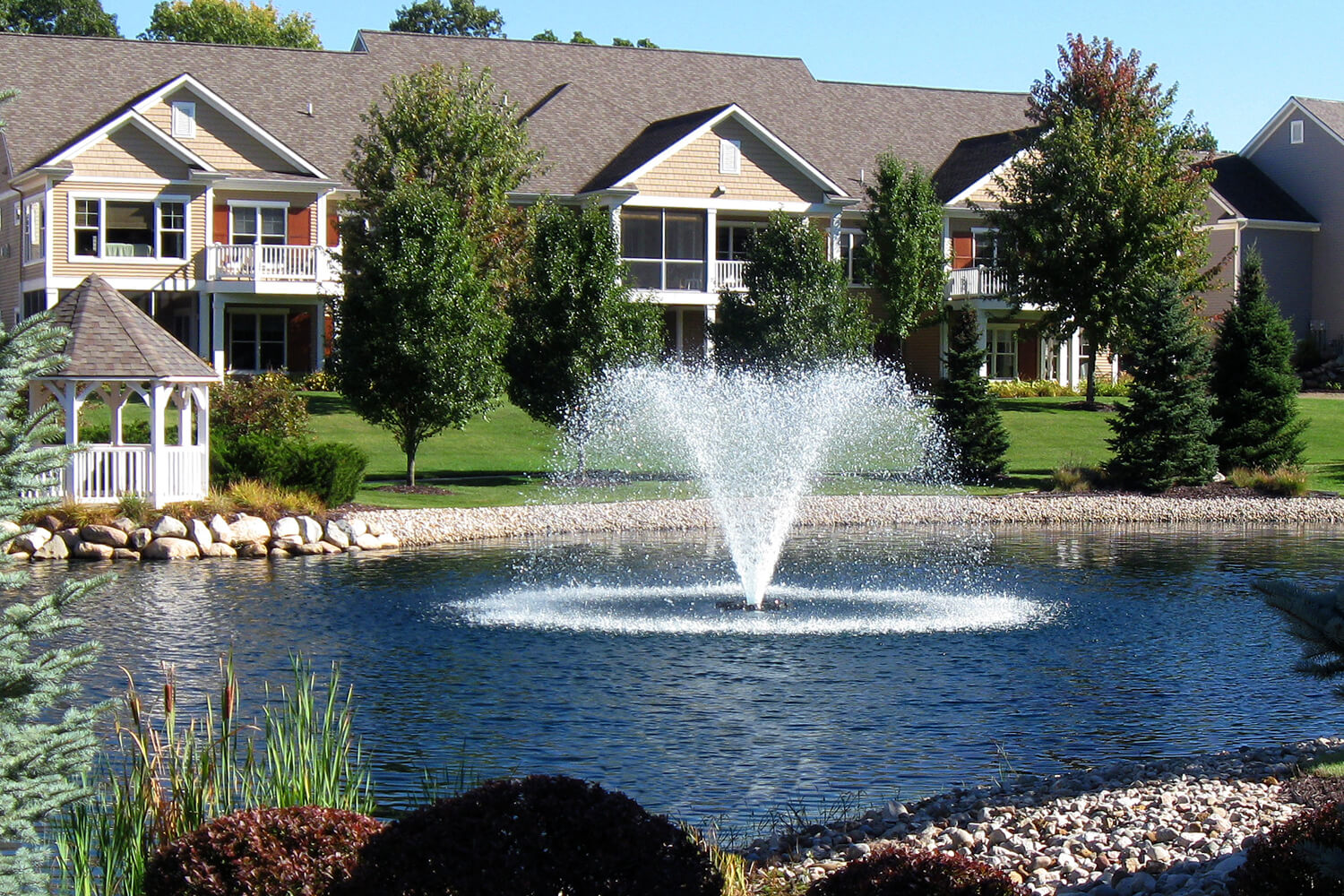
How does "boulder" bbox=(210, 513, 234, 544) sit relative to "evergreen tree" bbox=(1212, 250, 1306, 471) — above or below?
below

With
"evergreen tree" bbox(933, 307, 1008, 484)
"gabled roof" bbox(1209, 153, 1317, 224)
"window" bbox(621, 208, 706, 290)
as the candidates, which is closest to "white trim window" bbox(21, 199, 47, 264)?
"window" bbox(621, 208, 706, 290)

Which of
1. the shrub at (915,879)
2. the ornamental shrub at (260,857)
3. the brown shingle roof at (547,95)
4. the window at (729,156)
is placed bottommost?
the ornamental shrub at (260,857)

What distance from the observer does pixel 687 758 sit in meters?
11.1

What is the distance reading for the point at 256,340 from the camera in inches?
1719

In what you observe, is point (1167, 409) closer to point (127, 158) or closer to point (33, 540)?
point (33, 540)

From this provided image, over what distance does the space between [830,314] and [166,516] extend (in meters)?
16.8

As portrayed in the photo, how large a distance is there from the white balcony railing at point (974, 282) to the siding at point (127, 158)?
2328 cm

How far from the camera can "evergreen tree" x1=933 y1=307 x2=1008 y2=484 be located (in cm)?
3362

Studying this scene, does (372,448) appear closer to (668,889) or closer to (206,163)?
(206,163)

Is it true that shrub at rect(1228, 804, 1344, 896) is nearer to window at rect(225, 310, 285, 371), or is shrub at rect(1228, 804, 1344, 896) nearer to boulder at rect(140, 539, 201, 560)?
boulder at rect(140, 539, 201, 560)

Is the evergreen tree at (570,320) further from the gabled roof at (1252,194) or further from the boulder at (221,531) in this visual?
the gabled roof at (1252,194)

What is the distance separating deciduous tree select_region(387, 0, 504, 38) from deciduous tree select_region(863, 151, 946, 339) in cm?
4370

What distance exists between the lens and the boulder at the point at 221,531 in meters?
23.2

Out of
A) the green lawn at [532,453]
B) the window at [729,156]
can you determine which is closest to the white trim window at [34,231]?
the green lawn at [532,453]
